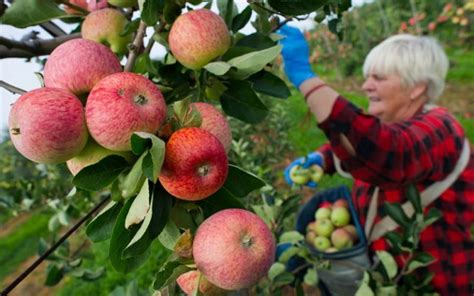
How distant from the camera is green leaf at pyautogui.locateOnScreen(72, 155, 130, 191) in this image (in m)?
0.50

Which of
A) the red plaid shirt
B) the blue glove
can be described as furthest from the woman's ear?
the blue glove

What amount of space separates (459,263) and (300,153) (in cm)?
301

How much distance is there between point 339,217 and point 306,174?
1.09 ft

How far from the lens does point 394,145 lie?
1.60 m

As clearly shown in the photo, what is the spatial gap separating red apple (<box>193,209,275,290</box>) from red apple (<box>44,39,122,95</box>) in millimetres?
238

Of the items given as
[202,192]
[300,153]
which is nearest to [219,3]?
[202,192]

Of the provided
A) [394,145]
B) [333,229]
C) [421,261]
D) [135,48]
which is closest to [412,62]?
[394,145]

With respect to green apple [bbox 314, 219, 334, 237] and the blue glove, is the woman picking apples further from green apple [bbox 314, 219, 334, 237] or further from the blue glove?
green apple [bbox 314, 219, 334, 237]

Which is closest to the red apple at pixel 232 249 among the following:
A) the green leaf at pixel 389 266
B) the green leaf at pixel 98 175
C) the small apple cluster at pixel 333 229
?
the green leaf at pixel 98 175

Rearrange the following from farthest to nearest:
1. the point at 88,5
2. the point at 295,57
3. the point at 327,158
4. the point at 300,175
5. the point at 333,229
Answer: the point at 327,158 → the point at 300,175 → the point at 333,229 → the point at 295,57 → the point at 88,5

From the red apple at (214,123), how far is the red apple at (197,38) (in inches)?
4.0

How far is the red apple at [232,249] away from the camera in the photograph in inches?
19.7

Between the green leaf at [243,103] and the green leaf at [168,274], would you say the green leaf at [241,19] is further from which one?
the green leaf at [168,274]

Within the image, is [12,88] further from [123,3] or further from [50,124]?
[123,3]
